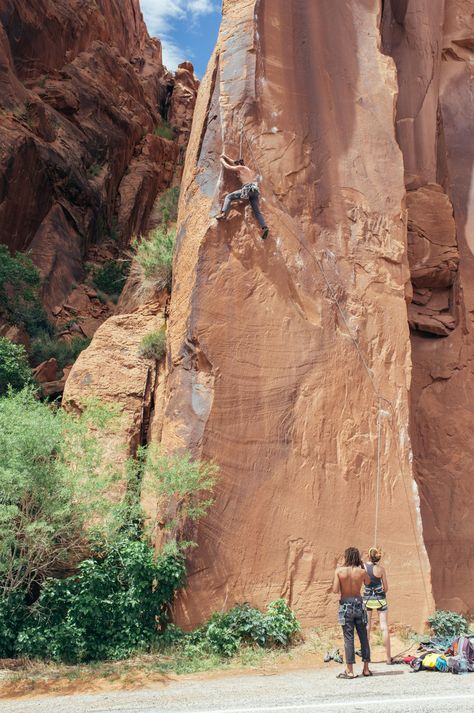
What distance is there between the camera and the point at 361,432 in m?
11.2

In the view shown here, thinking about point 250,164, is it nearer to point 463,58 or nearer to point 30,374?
point 30,374

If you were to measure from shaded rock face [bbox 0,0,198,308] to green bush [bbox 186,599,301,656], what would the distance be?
16135 millimetres

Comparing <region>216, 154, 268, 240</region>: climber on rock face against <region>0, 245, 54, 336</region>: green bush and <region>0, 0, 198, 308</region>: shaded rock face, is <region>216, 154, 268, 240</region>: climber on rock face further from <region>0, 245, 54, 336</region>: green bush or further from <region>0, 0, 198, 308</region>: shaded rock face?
<region>0, 0, 198, 308</region>: shaded rock face

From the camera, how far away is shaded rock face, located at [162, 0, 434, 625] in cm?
1035

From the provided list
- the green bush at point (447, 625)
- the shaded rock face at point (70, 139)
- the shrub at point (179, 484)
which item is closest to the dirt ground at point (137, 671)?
the green bush at point (447, 625)

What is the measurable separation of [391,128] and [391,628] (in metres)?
8.94

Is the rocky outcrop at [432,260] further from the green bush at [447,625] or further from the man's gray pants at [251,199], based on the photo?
the green bush at [447,625]

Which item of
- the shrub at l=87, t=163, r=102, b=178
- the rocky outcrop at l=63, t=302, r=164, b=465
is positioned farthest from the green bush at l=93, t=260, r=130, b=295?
the rocky outcrop at l=63, t=302, r=164, b=465

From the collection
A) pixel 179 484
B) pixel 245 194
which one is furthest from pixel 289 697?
pixel 245 194

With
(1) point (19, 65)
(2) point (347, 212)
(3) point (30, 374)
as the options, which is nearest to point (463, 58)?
(2) point (347, 212)

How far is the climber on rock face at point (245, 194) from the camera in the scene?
11.8m

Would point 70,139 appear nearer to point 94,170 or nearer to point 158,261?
point 94,170

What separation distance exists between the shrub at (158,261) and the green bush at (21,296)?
7.19 metres

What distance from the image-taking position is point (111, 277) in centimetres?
2575
